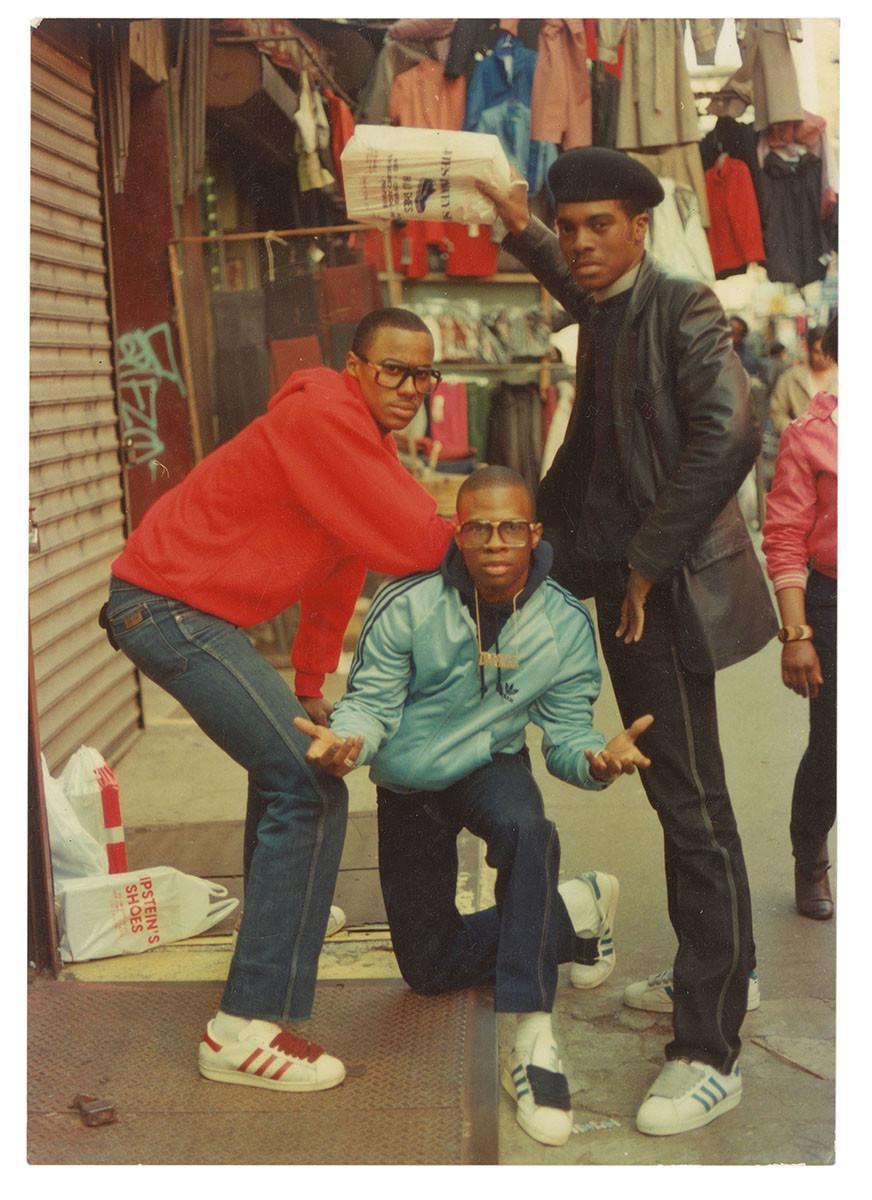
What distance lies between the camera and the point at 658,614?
9.59ft

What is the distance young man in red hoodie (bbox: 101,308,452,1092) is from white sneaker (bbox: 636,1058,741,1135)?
0.73 meters

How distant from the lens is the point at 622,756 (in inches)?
107

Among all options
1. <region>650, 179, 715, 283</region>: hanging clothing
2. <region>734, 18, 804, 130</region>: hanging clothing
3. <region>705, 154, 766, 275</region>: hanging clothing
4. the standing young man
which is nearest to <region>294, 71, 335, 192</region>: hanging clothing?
<region>650, 179, 715, 283</region>: hanging clothing

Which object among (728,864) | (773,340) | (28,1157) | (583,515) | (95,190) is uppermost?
(95,190)

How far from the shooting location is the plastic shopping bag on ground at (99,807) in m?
3.78

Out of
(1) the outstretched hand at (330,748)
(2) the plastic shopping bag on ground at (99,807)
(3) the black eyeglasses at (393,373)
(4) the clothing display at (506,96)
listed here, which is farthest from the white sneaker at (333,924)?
(4) the clothing display at (506,96)

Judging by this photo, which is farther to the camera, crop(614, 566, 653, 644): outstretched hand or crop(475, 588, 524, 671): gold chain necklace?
crop(475, 588, 524, 671): gold chain necklace

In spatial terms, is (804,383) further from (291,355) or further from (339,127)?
(291,355)

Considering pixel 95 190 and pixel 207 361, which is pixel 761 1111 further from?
pixel 207 361

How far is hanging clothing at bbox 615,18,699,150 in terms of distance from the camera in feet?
12.1

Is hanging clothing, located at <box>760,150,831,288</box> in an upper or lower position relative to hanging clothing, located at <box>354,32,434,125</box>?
lower

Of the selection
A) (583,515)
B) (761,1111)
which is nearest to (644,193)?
(583,515)

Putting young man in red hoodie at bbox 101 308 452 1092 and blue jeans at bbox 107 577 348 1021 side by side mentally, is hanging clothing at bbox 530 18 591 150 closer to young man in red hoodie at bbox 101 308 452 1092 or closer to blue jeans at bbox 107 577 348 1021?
young man in red hoodie at bbox 101 308 452 1092

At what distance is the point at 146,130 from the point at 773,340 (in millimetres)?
2578
